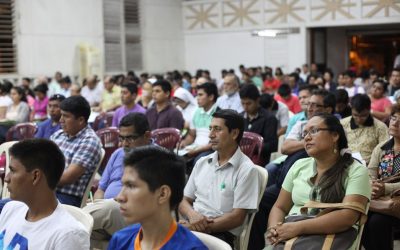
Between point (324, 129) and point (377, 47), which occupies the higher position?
point (377, 47)

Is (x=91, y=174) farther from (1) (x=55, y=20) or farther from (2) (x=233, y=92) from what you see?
(1) (x=55, y=20)

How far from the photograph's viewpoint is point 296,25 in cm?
Answer: 1374

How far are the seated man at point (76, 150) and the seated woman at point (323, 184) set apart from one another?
135cm

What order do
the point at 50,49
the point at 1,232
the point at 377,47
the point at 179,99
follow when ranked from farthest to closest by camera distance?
the point at 377,47 < the point at 50,49 < the point at 179,99 < the point at 1,232

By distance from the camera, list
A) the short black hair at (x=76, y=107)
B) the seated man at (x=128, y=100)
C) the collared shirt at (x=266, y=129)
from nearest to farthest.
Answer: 1. the short black hair at (x=76, y=107)
2. the collared shirt at (x=266, y=129)
3. the seated man at (x=128, y=100)

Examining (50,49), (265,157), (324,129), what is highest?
(50,49)

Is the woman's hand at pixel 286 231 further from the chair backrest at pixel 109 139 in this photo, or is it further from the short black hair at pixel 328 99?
the chair backrest at pixel 109 139

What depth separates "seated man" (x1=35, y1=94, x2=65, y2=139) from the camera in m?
4.69

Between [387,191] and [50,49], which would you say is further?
[50,49]

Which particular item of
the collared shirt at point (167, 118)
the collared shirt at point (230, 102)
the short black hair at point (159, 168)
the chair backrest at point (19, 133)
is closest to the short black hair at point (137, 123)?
the short black hair at point (159, 168)

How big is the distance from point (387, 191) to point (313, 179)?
2.08 feet

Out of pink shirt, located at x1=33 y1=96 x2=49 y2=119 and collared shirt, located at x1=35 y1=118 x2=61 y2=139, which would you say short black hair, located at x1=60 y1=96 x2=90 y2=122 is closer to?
collared shirt, located at x1=35 y1=118 x2=61 y2=139

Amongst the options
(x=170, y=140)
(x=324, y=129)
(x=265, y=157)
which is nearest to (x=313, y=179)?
(x=324, y=129)

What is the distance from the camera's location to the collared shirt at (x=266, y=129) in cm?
456
